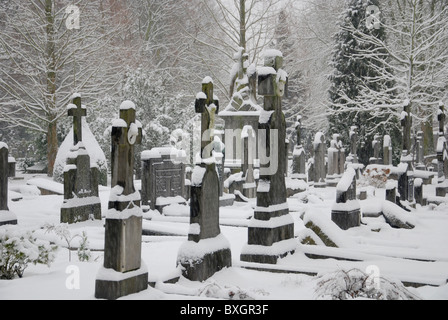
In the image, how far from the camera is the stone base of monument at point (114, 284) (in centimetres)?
579

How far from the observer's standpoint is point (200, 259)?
24.5ft

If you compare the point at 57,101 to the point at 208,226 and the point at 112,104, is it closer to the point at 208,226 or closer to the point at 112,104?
the point at 112,104

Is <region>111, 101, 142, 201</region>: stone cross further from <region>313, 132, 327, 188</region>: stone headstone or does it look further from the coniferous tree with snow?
the coniferous tree with snow

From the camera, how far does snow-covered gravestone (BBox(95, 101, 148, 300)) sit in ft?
19.2

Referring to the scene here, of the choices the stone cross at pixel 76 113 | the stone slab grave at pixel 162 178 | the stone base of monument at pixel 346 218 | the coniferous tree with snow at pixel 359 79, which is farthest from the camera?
the coniferous tree with snow at pixel 359 79

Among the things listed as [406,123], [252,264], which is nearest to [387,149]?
[406,123]

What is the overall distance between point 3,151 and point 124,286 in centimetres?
642

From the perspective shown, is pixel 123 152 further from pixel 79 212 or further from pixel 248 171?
pixel 248 171

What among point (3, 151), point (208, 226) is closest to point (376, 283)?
point (208, 226)

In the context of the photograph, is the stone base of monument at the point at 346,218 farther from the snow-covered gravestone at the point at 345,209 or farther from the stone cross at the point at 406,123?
the stone cross at the point at 406,123

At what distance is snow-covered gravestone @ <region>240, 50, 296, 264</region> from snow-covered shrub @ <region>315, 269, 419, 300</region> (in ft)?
7.88

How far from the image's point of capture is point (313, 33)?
33.1 metres

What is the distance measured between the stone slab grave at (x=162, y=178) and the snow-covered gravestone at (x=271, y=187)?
16.3ft

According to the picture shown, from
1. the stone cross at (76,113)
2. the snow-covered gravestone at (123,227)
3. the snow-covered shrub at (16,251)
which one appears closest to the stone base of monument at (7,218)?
the stone cross at (76,113)
